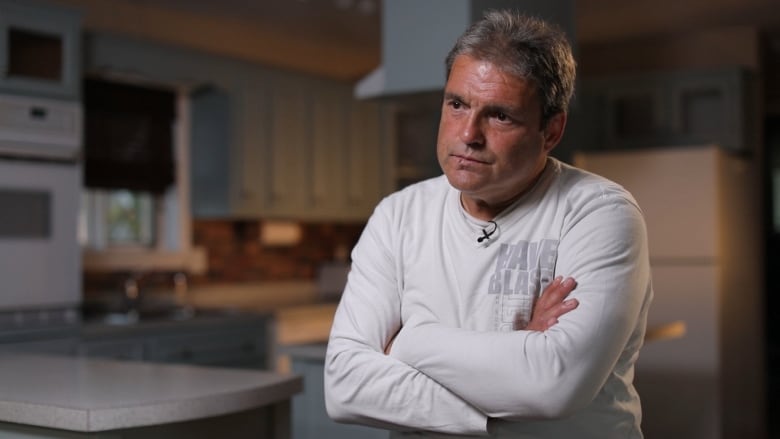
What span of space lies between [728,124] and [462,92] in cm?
417

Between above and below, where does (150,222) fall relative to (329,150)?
below

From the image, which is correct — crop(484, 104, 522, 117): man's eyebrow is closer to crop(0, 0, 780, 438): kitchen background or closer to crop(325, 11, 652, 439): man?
crop(325, 11, 652, 439): man

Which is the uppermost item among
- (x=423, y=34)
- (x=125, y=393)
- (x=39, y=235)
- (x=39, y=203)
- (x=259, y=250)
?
(x=423, y=34)

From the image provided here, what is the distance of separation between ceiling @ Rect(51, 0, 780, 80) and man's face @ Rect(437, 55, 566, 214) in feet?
10.5

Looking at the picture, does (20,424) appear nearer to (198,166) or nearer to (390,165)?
(198,166)

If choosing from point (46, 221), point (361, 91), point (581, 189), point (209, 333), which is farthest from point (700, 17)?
point (581, 189)

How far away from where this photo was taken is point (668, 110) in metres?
5.28

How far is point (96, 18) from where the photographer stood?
15.6 ft

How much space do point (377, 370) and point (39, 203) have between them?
2951 mm

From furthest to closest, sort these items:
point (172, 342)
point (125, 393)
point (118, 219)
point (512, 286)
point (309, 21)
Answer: point (309, 21) < point (118, 219) < point (172, 342) < point (125, 393) < point (512, 286)

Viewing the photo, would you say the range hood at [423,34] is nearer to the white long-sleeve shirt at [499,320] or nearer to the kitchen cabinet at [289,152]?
the white long-sleeve shirt at [499,320]

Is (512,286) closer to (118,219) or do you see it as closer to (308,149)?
(118,219)

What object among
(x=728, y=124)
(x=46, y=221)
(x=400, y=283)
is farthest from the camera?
(x=728, y=124)

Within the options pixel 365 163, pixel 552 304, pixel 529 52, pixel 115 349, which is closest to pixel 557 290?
pixel 552 304
